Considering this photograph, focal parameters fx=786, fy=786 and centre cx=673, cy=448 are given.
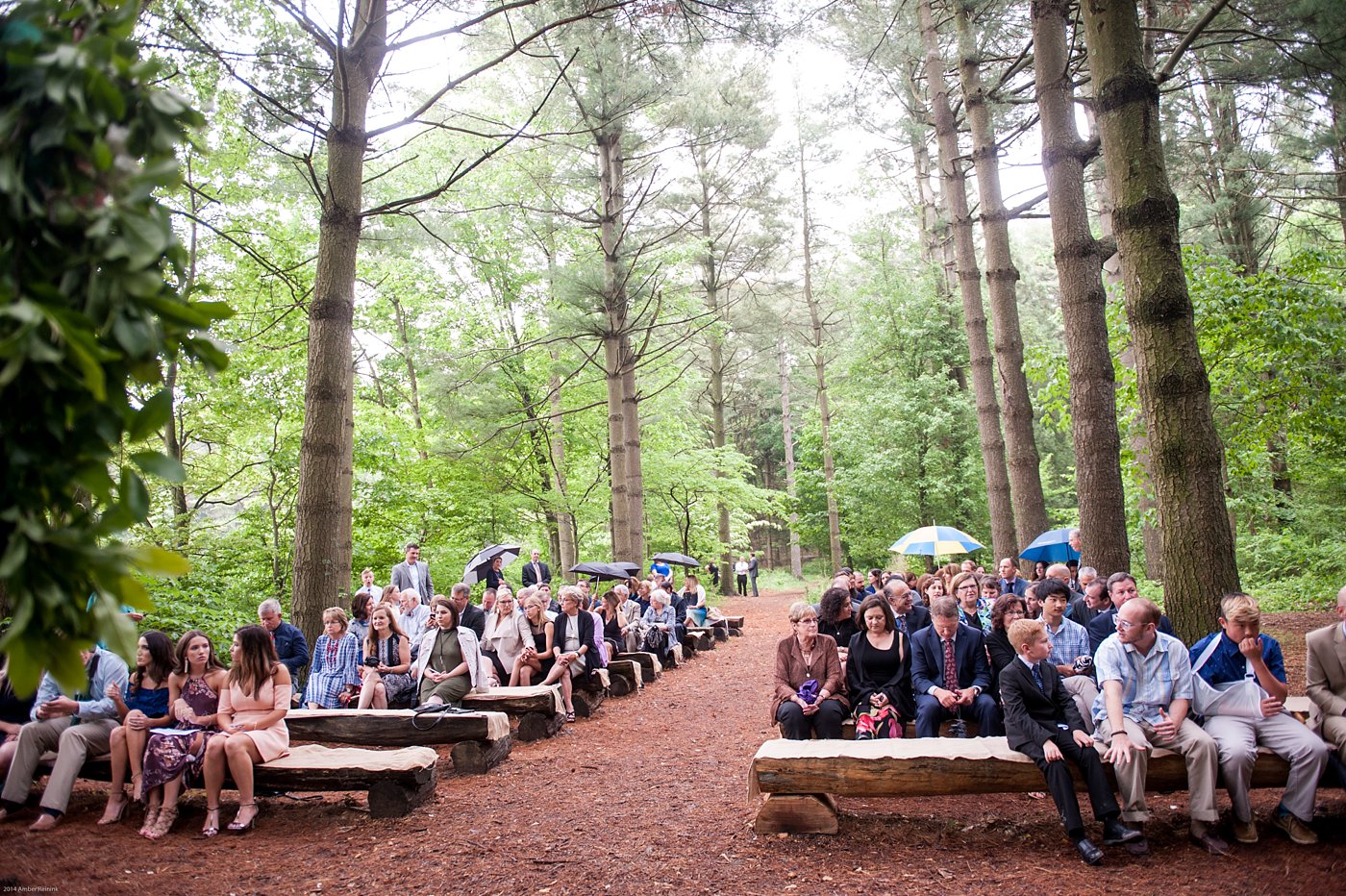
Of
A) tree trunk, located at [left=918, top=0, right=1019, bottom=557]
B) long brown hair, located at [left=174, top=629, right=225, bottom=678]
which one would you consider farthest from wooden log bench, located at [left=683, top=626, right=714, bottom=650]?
long brown hair, located at [left=174, top=629, right=225, bottom=678]

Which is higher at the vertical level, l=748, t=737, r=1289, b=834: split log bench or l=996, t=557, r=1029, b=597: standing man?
l=996, t=557, r=1029, b=597: standing man

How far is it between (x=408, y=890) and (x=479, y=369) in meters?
13.8

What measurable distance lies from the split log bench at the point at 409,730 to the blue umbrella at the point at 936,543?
8.66 metres

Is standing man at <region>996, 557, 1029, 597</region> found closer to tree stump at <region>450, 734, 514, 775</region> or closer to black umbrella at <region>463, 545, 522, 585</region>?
tree stump at <region>450, 734, 514, 775</region>

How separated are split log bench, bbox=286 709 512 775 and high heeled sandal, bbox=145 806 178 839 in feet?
4.63

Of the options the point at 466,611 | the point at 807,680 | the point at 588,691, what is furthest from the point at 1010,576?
the point at 466,611

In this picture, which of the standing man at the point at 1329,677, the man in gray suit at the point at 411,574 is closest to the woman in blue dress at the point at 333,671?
the man in gray suit at the point at 411,574

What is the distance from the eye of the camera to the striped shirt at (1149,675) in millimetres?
4496

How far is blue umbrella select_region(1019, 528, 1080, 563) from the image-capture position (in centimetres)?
995

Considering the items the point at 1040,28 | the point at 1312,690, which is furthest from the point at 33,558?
the point at 1040,28

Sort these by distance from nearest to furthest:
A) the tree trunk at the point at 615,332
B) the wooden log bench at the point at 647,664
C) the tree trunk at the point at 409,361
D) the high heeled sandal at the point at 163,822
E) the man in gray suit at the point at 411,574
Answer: the high heeled sandal at the point at 163,822
the man in gray suit at the point at 411,574
the wooden log bench at the point at 647,664
the tree trunk at the point at 615,332
the tree trunk at the point at 409,361

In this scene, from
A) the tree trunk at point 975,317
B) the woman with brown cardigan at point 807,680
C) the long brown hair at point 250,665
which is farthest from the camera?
the tree trunk at point 975,317

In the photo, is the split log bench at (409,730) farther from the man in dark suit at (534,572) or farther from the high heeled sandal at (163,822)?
the man in dark suit at (534,572)

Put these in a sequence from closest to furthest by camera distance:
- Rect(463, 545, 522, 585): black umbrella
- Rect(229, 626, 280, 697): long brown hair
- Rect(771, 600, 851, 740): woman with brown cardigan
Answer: Rect(229, 626, 280, 697): long brown hair < Rect(771, 600, 851, 740): woman with brown cardigan < Rect(463, 545, 522, 585): black umbrella
